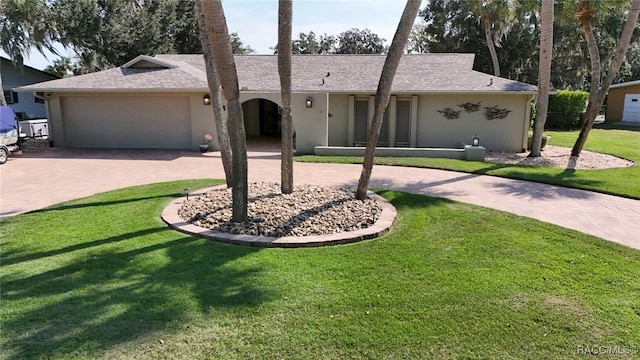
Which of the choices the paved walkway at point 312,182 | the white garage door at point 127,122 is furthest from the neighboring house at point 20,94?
the paved walkway at point 312,182

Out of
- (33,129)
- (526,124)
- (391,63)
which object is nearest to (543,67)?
(526,124)

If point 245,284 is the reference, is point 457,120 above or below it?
above

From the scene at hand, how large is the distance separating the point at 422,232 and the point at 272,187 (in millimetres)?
3336

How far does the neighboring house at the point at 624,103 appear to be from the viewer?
97.8ft

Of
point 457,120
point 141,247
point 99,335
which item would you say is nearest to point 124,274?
point 141,247

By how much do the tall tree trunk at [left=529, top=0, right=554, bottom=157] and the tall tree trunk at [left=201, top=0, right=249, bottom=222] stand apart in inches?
446

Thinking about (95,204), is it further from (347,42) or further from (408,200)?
(347,42)

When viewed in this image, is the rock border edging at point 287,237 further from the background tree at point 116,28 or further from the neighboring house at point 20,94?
the neighboring house at point 20,94

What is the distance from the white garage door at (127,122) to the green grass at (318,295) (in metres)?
10.5

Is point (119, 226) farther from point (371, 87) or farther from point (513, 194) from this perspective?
point (371, 87)

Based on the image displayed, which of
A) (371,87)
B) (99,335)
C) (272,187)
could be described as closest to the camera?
(99,335)

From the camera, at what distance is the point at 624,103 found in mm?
30750

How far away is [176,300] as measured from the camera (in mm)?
4316

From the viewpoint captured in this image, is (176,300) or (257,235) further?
(257,235)
